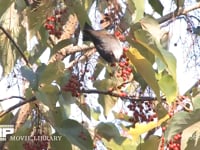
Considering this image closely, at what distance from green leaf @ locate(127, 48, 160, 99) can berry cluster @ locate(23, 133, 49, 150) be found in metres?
0.21

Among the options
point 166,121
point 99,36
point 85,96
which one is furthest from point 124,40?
point 85,96

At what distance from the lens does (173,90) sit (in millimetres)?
861

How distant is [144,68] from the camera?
887 millimetres

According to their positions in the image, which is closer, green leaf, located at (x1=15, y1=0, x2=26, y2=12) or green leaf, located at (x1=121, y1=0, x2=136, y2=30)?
green leaf, located at (x1=121, y1=0, x2=136, y2=30)

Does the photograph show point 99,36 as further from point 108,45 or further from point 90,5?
point 90,5

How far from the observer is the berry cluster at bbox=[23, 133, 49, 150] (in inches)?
36.3

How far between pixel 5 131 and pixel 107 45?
37 centimetres

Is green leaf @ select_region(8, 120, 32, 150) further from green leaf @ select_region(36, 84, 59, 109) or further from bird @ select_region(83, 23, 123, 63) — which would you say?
bird @ select_region(83, 23, 123, 63)

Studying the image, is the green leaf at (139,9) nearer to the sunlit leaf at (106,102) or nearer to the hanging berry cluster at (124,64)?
the hanging berry cluster at (124,64)

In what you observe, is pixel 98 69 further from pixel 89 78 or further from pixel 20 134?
pixel 20 134

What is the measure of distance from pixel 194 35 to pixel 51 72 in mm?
398

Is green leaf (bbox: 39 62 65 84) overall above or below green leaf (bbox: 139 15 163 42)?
below

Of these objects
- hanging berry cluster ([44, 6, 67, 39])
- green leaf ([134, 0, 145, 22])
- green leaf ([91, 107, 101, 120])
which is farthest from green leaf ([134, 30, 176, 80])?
green leaf ([91, 107, 101, 120])

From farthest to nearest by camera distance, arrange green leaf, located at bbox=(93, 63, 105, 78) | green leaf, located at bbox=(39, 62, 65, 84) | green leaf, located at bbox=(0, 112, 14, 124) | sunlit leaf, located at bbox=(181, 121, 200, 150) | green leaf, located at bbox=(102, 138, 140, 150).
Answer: green leaf, located at bbox=(93, 63, 105, 78)
green leaf, located at bbox=(0, 112, 14, 124)
green leaf, located at bbox=(102, 138, 140, 150)
green leaf, located at bbox=(39, 62, 65, 84)
sunlit leaf, located at bbox=(181, 121, 200, 150)
